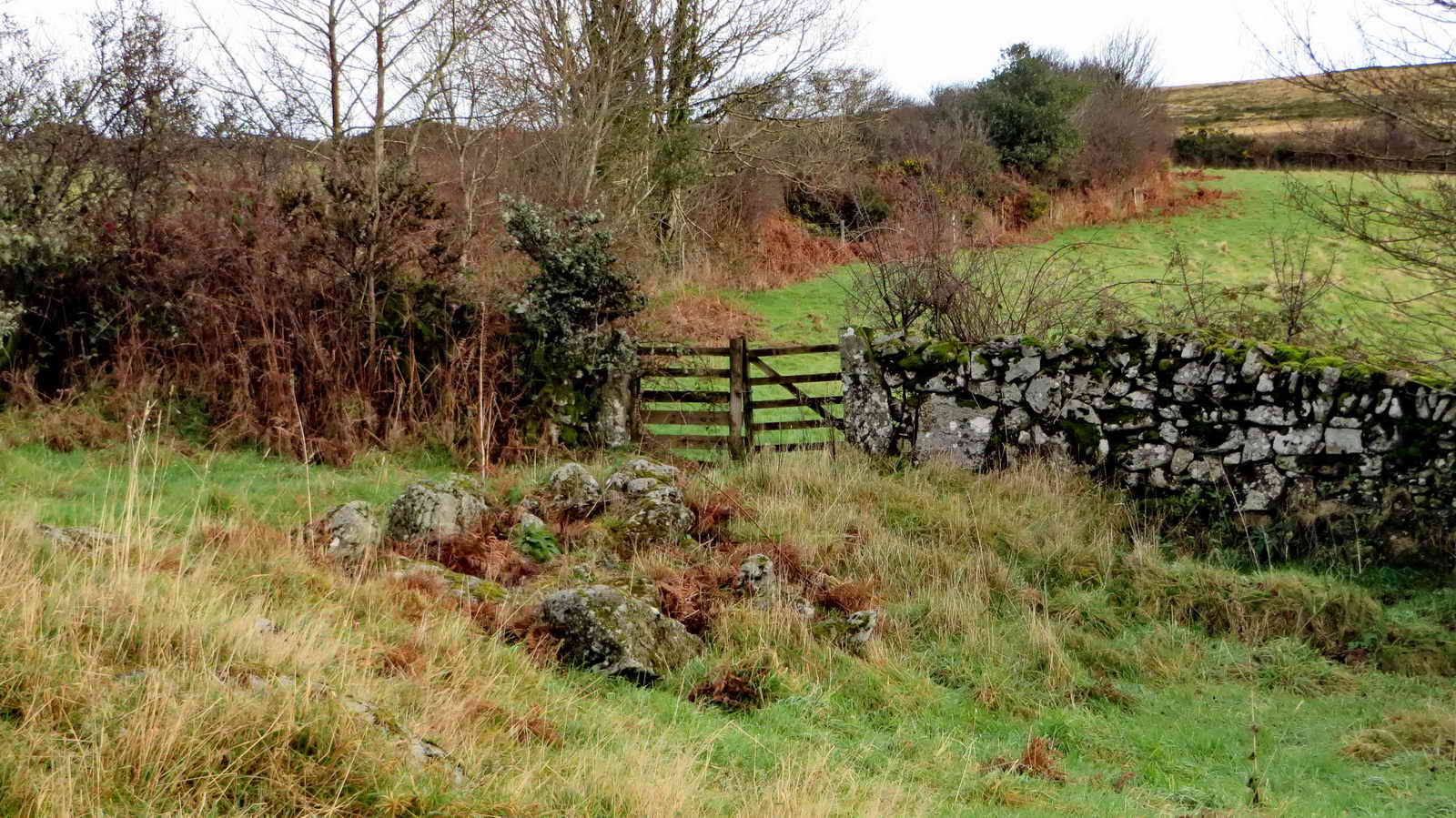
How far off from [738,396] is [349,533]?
18.5ft

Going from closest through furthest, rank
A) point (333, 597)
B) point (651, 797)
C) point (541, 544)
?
point (651, 797), point (333, 597), point (541, 544)

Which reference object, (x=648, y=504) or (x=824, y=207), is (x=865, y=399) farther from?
(x=824, y=207)

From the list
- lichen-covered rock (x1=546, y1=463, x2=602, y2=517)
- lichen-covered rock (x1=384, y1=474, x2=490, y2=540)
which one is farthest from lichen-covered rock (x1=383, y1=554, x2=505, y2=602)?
lichen-covered rock (x1=546, y1=463, x2=602, y2=517)

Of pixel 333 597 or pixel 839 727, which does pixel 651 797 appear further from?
pixel 333 597

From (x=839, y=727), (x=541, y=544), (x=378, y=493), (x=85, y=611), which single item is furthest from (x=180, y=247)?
(x=839, y=727)

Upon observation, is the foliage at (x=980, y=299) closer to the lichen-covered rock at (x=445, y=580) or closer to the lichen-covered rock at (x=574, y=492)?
the lichen-covered rock at (x=574, y=492)

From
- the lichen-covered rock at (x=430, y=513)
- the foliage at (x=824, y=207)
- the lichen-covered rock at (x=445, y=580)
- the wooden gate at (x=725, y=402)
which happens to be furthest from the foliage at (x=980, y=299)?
the foliage at (x=824, y=207)

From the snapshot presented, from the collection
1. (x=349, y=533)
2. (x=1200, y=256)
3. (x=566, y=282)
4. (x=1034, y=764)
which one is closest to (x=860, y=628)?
(x=1034, y=764)

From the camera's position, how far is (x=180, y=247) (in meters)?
11.9

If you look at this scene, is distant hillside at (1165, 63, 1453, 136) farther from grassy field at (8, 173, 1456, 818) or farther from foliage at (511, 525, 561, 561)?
foliage at (511, 525, 561, 561)

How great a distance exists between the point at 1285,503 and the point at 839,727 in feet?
19.9

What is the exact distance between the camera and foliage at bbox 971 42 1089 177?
102 feet

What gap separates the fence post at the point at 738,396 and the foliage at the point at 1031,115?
2203 centimetres

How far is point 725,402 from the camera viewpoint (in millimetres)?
12617
